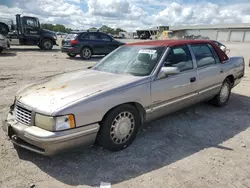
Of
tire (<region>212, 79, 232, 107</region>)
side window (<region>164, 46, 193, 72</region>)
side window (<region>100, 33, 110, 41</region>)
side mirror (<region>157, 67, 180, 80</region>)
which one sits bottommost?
tire (<region>212, 79, 232, 107</region>)

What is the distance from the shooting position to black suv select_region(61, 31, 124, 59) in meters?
13.4

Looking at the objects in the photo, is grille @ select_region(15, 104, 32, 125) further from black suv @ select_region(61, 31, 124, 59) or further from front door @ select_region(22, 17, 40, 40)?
front door @ select_region(22, 17, 40, 40)

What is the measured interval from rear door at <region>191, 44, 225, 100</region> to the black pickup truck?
15.8 m

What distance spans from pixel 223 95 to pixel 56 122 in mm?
3978

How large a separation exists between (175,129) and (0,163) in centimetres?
272

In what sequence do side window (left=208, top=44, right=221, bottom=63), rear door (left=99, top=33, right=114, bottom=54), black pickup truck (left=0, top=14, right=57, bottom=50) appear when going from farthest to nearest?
black pickup truck (left=0, top=14, right=57, bottom=50)
rear door (left=99, top=33, right=114, bottom=54)
side window (left=208, top=44, right=221, bottom=63)

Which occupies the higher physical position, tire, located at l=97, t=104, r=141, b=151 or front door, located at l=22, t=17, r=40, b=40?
front door, located at l=22, t=17, r=40, b=40

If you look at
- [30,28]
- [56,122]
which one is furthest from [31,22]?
[56,122]

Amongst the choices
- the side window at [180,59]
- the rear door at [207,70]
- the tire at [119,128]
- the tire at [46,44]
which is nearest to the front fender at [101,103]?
the tire at [119,128]

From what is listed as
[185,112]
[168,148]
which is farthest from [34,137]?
[185,112]

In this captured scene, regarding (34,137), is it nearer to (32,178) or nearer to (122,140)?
(32,178)

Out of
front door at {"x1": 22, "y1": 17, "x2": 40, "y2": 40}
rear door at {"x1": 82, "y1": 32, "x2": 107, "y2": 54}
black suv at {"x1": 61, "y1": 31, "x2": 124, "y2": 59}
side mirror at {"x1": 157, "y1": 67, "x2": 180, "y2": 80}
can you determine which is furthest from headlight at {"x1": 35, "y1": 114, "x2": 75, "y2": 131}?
front door at {"x1": 22, "y1": 17, "x2": 40, "y2": 40}

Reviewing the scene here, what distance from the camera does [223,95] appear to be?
5.29m

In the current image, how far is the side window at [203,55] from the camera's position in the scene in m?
4.47
